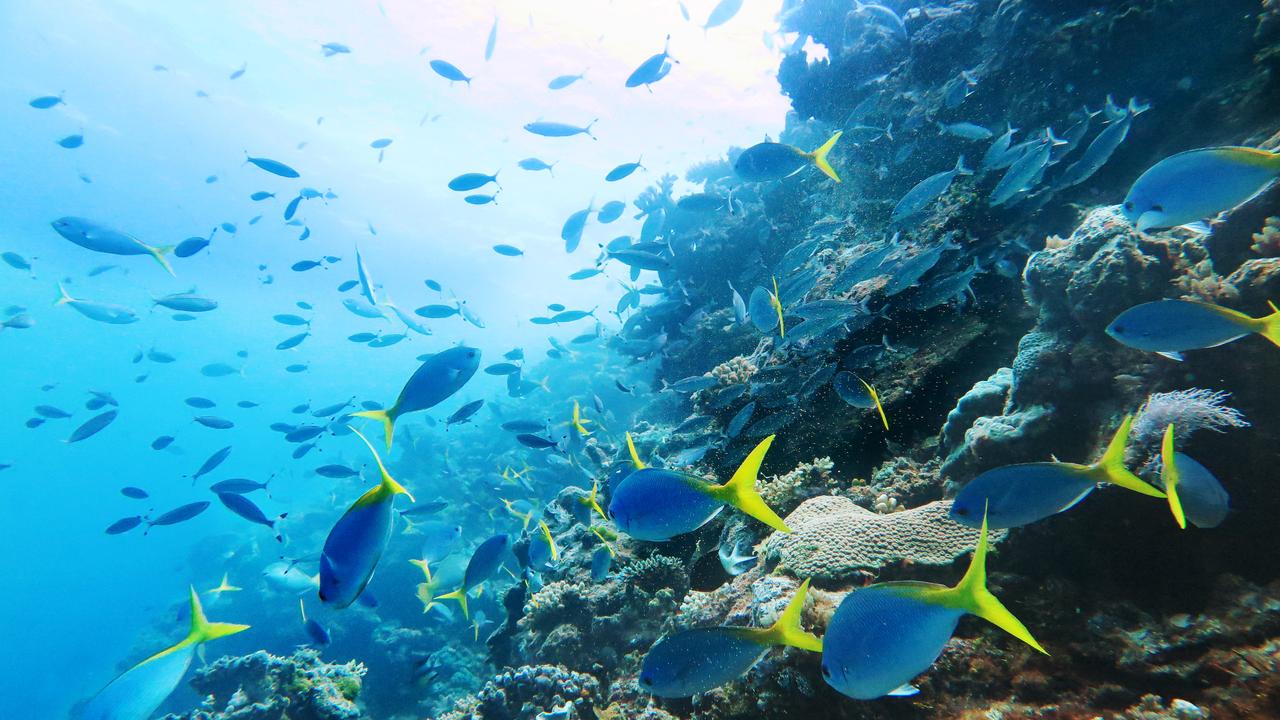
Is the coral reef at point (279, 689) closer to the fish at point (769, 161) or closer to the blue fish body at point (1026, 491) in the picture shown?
the blue fish body at point (1026, 491)

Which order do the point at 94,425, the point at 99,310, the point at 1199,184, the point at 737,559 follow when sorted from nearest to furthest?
the point at 1199,184 < the point at 737,559 < the point at 94,425 < the point at 99,310

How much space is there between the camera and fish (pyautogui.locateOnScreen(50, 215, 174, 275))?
5.50 meters

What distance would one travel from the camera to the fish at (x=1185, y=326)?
5.99 feet

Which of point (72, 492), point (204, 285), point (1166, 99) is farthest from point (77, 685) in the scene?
point (72, 492)

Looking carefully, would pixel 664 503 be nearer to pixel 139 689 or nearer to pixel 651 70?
pixel 139 689

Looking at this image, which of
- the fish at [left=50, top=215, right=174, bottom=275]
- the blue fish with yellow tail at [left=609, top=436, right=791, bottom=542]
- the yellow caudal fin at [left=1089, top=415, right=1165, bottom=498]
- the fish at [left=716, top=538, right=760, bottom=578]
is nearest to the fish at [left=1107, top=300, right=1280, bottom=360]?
the yellow caudal fin at [left=1089, top=415, right=1165, bottom=498]

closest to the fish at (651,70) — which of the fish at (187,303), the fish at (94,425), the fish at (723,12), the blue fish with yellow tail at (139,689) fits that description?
the fish at (723,12)

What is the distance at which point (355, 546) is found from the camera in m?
1.87

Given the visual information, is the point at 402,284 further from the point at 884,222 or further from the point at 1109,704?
the point at 1109,704

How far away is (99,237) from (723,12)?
11989 millimetres

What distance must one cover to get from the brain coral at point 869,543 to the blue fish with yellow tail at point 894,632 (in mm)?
1211

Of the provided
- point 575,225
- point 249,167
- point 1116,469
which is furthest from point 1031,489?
point 249,167

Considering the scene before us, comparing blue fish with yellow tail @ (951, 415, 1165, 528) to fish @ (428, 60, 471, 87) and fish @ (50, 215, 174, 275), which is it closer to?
fish @ (50, 215, 174, 275)

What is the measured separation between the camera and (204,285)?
114 feet
